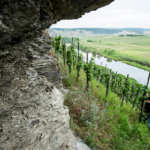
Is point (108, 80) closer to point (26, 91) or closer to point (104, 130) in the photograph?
point (104, 130)

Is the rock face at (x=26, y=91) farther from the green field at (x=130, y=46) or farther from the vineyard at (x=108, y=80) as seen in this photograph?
the green field at (x=130, y=46)

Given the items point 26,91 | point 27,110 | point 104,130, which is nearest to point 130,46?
point 104,130

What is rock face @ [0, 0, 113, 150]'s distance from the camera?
251 centimetres

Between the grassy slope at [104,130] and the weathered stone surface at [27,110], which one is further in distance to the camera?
the grassy slope at [104,130]

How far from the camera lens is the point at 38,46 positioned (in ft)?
16.5

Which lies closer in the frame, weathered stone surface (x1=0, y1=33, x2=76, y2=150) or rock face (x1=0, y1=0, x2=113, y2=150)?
rock face (x1=0, y1=0, x2=113, y2=150)

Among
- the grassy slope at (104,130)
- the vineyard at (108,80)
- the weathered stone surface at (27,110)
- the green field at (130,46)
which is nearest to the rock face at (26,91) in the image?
the weathered stone surface at (27,110)

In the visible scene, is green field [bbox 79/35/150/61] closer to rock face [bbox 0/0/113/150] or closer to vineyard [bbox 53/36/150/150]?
vineyard [bbox 53/36/150/150]

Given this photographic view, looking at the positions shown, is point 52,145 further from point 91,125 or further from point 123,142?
point 123,142

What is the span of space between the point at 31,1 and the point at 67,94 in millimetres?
7522

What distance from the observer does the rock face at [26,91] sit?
251 centimetres

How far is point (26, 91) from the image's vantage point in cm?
355

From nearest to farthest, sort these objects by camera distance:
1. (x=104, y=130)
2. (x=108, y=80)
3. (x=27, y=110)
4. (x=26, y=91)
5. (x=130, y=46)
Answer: (x=27, y=110) < (x=26, y=91) < (x=104, y=130) < (x=108, y=80) < (x=130, y=46)

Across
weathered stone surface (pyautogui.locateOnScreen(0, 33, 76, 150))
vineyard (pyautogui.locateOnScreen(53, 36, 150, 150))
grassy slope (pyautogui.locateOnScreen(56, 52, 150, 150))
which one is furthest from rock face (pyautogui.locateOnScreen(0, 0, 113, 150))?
vineyard (pyautogui.locateOnScreen(53, 36, 150, 150))
